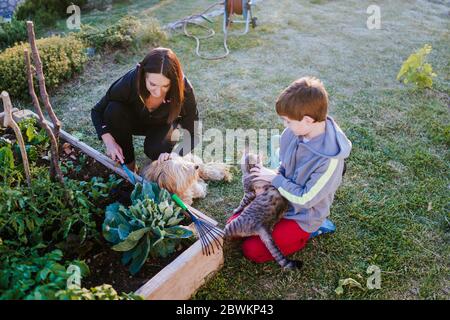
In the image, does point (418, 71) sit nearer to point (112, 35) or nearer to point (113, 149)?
point (113, 149)

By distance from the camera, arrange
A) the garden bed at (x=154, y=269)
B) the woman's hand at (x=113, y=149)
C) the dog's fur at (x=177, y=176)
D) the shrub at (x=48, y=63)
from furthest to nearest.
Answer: the shrub at (x=48, y=63), the woman's hand at (x=113, y=149), the dog's fur at (x=177, y=176), the garden bed at (x=154, y=269)

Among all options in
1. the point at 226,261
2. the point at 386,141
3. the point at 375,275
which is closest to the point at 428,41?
the point at 386,141

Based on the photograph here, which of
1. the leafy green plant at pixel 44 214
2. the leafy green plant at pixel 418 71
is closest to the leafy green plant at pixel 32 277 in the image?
the leafy green plant at pixel 44 214

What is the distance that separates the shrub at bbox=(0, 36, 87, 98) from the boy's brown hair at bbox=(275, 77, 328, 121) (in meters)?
3.20

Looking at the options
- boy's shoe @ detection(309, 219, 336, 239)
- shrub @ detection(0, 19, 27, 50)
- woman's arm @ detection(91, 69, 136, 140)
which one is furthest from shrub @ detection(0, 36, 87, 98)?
boy's shoe @ detection(309, 219, 336, 239)

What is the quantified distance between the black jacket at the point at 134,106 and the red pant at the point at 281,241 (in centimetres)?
109

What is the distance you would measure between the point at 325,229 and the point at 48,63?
3.51m

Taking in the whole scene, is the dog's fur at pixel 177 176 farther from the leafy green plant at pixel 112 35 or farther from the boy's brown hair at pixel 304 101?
the leafy green plant at pixel 112 35

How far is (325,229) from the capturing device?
2871 millimetres

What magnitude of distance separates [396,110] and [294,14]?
Result: 362 cm

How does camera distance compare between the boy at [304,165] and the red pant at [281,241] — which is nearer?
the boy at [304,165]

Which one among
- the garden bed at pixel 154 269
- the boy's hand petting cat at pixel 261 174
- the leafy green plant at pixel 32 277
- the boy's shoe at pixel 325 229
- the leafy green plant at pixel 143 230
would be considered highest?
the boy's hand petting cat at pixel 261 174

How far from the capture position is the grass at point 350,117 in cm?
262

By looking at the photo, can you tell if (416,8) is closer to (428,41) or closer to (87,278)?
(428,41)
